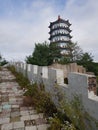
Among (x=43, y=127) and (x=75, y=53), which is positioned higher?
(x=75, y=53)

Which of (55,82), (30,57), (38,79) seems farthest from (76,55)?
(55,82)

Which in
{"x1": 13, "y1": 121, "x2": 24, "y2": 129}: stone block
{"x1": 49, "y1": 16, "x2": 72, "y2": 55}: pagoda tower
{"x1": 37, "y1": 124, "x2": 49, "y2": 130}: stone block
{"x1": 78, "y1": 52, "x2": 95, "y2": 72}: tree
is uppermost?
{"x1": 49, "y1": 16, "x2": 72, "y2": 55}: pagoda tower

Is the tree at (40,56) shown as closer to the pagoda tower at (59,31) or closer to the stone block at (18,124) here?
the pagoda tower at (59,31)

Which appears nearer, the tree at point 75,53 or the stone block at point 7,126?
the stone block at point 7,126

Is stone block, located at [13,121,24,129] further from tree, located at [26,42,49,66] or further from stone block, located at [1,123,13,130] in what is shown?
tree, located at [26,42,49,66]

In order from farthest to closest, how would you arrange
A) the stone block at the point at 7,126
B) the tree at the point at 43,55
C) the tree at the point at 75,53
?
the tree at the point at 75,53 → the tree at the point at 43,55 → the stone block at the point at 7,126

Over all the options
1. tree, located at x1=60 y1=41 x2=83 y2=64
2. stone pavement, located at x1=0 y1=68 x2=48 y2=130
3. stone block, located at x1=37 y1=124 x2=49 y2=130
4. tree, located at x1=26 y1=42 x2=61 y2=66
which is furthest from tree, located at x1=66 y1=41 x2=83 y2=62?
stone block, located at x1=37 y1=124 x2=49 y2=130

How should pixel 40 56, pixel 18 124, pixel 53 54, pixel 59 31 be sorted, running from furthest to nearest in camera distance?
pixel 59 31 → pixel 53 54 → pixel 40 56 → pixel 18 124

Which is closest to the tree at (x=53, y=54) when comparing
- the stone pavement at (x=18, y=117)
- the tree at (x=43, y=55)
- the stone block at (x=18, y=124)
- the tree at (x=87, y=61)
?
the tree at (x=43, y=55)

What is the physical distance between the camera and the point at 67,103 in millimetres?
3625

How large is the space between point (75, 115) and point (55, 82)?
60.5 inches

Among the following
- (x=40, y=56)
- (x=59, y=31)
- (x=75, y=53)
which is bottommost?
(x=40, y=56)

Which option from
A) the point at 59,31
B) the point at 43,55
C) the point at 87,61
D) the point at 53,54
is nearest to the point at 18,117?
the point at 43,55

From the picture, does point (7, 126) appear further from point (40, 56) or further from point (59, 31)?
point (59, 31)
